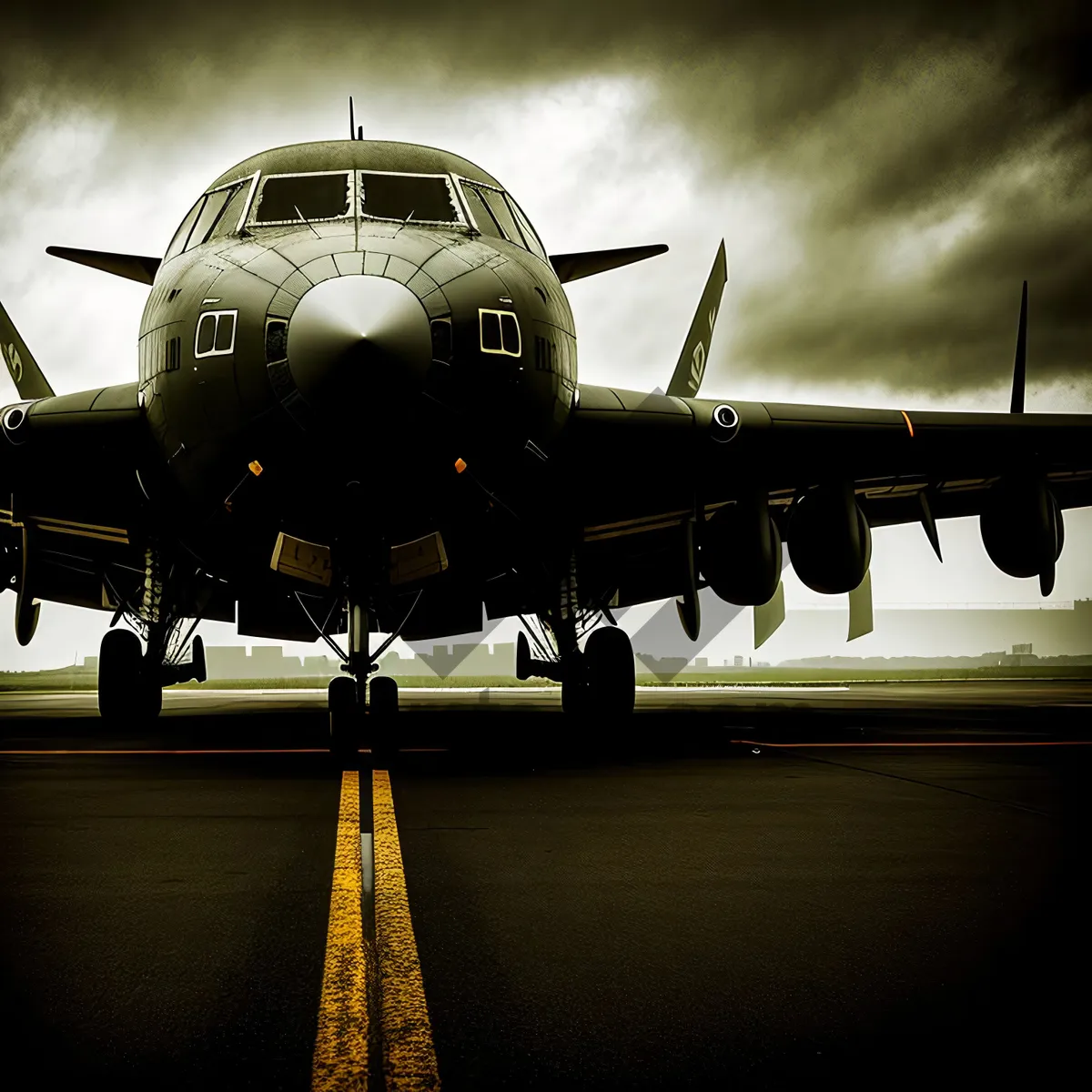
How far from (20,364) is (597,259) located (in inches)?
272

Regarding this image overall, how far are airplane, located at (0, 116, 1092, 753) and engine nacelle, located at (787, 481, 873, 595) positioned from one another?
0.03 meters

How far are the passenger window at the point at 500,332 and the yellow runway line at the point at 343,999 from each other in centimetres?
355

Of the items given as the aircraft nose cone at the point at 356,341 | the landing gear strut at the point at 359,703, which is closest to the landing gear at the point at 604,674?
the landing gear strut at the point at 359,703

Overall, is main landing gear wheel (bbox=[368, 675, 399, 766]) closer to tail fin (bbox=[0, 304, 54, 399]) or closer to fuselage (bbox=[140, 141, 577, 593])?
fuselage (bbox=[140, 141, 577, 593])

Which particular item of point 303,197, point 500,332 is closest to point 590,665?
point 500,332

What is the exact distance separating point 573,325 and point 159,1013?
257 inches

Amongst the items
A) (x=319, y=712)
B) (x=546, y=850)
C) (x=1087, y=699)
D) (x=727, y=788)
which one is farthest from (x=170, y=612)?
(x=1087, y=699)

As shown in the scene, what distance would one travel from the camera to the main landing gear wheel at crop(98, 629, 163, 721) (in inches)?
461

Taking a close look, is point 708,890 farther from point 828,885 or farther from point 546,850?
point 546,850

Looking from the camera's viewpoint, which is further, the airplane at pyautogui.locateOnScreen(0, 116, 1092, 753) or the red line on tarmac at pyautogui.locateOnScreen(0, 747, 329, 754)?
the red line on tarmac at pyautogui.locateOnScreen(0, 747, 329, 754)

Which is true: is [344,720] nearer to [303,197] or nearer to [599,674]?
[599,674]

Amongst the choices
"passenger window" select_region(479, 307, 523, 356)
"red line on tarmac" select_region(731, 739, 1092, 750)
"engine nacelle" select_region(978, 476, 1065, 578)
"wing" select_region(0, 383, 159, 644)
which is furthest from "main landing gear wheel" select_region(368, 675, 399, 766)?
"engine nacelle" select_region(978, 476, 1065, 578)

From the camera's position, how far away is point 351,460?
6.92 m

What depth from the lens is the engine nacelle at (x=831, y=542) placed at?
416 inches
